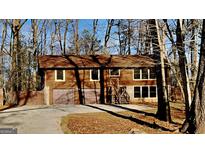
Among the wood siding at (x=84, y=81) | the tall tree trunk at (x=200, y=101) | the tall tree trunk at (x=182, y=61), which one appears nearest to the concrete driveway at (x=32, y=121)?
the tall tree trunk at (x=182, y=61)

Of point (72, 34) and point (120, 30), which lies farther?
point (72, 34)

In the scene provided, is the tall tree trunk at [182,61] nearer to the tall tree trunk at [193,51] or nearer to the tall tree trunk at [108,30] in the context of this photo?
the tall tree trunk at [193,51]

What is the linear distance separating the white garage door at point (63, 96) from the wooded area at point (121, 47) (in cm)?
109

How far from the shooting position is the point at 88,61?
1331cm

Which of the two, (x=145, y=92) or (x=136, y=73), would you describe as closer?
(x=145, y=92)

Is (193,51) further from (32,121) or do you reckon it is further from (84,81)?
(84,81)

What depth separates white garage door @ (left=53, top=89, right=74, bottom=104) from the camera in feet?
40.1

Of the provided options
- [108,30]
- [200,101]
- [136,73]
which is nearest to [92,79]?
[136,73]

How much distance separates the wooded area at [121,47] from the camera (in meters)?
7.20

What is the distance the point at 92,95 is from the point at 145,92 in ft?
8.73
